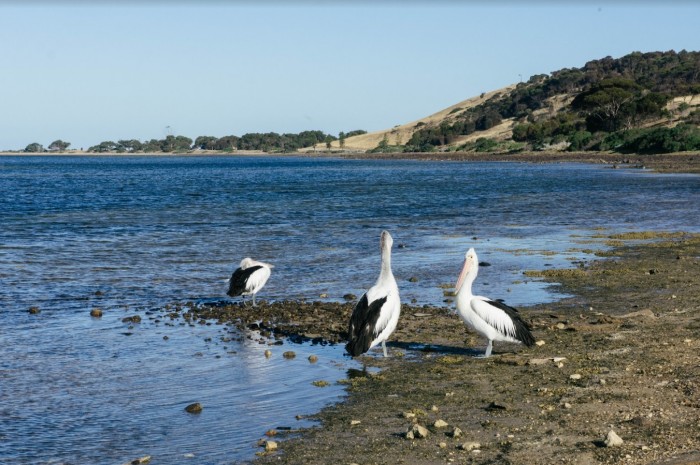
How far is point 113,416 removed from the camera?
9.23 meters

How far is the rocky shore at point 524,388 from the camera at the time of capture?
754 cm

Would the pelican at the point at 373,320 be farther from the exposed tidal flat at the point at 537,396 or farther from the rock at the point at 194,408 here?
the rock at the point at 194,408

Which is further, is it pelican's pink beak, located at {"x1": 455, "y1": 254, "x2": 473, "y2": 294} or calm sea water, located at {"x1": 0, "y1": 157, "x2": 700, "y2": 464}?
pelican's pink beak, located at {"x1": 455, "y1": 254, "x2": 473, "y2": 294}

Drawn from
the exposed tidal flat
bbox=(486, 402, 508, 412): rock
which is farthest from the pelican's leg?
bbox=(486, 402, 508, 412): rock

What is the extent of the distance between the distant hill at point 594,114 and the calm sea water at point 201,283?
53.3 m

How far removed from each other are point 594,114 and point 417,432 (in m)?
111

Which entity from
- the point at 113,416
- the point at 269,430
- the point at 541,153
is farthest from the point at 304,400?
the point at 541,153

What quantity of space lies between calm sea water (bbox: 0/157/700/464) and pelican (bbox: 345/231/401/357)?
0.43 meters

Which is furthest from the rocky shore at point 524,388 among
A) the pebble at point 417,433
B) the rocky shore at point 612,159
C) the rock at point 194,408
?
the rocky shore at point 612,159

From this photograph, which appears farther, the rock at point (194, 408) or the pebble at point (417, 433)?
the rock at point (194, 408)

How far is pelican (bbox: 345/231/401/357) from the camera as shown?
11.0 metres

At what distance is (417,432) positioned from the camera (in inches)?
313

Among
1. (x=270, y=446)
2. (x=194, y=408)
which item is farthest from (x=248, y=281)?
(x=270, y=446)

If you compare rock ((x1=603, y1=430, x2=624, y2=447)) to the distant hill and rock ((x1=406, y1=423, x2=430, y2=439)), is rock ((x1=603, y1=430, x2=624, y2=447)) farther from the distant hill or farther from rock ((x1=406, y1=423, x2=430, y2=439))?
the distant hill
